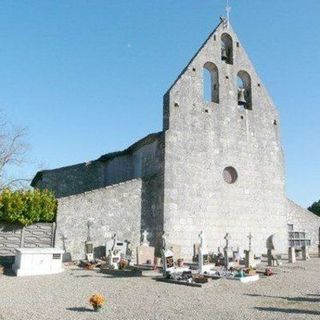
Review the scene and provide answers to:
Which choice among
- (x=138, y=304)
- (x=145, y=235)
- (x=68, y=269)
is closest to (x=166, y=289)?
(x=138, y=304)

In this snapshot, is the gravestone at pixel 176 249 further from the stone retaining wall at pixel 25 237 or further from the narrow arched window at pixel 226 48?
the narrow arched window at pixel 226 48

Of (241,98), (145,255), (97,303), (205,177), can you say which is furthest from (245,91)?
(97,303)

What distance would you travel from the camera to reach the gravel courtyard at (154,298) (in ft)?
28.3

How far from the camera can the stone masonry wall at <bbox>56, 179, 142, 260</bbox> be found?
1858cm

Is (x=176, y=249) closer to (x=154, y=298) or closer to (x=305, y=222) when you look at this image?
(x=154, y=298)

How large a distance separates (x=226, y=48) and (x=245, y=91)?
3.05 meters

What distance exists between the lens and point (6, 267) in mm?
17219

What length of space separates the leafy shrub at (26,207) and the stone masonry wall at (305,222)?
15.7 metres

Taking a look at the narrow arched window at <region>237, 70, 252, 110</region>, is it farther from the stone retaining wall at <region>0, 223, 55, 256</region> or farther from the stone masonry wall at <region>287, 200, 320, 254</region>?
the stone retaining wall at <region>0, 223, 55, 256</region>

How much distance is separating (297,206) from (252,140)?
6010mm

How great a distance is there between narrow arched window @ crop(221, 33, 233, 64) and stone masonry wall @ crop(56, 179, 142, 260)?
10.1m

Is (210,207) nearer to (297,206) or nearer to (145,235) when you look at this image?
(145,235)

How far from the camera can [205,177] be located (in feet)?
72.3

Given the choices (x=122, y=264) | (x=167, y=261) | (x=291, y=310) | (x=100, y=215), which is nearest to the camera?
(x=291, y=310)
